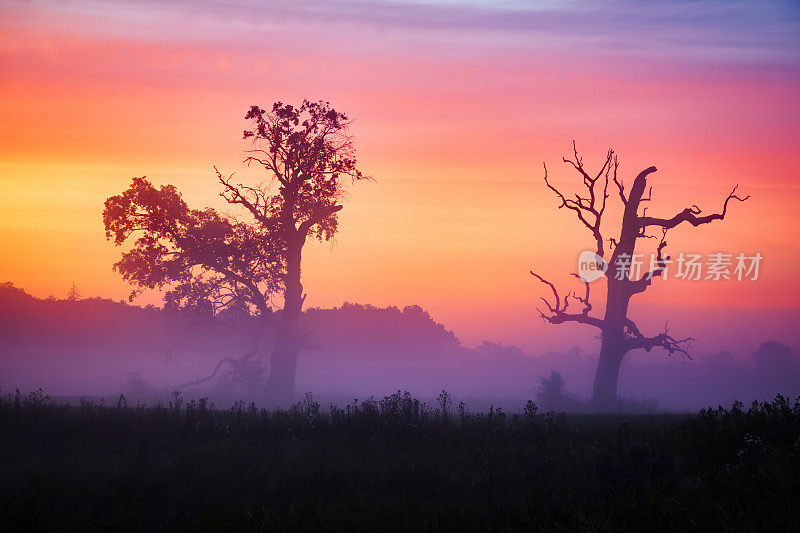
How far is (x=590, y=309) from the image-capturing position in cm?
3353

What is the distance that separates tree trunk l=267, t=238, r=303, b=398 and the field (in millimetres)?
19628

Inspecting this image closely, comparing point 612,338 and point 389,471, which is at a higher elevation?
point 612,338

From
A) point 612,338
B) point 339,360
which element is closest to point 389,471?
point 612,338

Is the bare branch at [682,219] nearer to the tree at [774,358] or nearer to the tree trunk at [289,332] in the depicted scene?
the tree trunk at [289,332]

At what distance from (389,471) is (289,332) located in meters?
24.9

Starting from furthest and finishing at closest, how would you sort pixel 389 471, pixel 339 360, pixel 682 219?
1. pixel 339 360
2. pixel 682 219
3. pixel 389 471

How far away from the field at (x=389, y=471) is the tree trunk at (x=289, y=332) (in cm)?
1963

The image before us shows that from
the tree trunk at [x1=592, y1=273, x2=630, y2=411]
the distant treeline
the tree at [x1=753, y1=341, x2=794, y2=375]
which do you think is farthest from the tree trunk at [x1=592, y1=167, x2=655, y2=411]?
the tree at [x1=753, y1=341, x2=794, y2=375]

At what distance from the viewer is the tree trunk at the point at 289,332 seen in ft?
115

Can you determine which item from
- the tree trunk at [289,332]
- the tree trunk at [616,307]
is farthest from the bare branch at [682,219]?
the tree trunk at [289,332]

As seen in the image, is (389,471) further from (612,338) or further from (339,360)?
(339,360)

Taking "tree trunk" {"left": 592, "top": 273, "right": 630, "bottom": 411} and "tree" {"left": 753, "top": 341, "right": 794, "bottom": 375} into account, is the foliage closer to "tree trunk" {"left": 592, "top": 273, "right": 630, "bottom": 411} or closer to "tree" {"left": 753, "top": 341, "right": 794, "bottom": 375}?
"tree trunk" {"left": 592, "top": 273, "right": 630, "bottom": 411}

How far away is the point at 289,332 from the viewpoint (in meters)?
35.8

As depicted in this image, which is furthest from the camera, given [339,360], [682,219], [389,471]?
[339,360]
